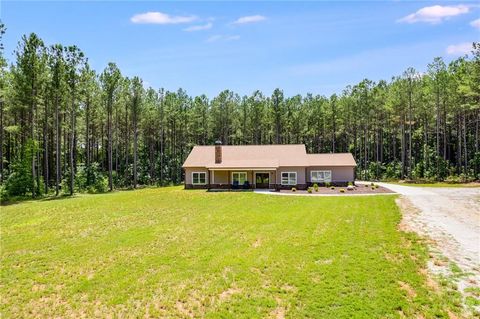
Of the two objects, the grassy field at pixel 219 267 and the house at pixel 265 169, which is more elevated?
the house at pixel 265 169

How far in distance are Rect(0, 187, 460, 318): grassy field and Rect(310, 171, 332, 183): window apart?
16924 mm

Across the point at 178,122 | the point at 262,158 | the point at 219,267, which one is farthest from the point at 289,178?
the point at 178,122

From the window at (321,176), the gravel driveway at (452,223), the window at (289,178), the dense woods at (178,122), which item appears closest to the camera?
the gravel driveway at (452,223)

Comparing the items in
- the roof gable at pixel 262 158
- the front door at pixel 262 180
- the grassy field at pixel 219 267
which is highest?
the roof gable at pixel 262 158

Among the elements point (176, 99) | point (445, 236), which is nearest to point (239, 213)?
point (445, 236)

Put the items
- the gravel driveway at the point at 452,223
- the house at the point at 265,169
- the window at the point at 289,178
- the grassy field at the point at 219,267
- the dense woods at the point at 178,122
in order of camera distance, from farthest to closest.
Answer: the window at the point at 289,178 → the house at the point at 265,169 → the dense woods at the point at 178,122 → the gravel driveway at the point at 452,223 → the grassy field at the point at 219,267

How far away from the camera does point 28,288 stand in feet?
30.6

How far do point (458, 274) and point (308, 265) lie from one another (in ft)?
13.6

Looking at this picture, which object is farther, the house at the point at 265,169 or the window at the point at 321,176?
the window at the point at 321,176

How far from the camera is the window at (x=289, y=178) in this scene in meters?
34.0

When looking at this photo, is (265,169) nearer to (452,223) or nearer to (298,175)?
(298,175)

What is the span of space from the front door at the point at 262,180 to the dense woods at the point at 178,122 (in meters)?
16.1

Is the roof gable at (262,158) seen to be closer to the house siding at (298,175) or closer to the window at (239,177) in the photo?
the house siding at (298,175)

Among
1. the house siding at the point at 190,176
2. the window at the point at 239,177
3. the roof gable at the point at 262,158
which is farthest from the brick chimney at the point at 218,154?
the window at the point at 239,177
